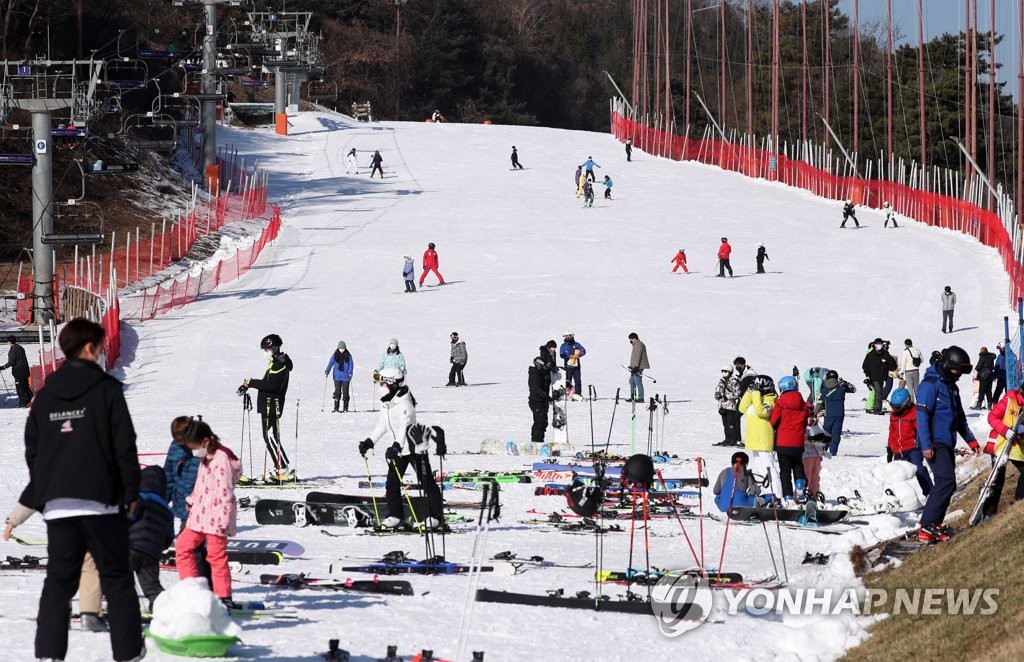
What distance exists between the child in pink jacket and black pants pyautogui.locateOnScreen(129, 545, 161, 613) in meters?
0.20

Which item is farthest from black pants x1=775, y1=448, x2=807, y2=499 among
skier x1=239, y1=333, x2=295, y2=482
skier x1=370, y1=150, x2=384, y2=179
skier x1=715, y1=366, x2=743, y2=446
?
skier x1=370, y1=150, x2=384, y2=179

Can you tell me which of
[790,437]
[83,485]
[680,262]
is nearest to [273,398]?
[790,437]

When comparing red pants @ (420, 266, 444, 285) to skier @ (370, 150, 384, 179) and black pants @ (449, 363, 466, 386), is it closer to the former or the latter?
black pants @ (449, 363, 466, 386)

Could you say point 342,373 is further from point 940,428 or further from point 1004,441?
point 1004,441

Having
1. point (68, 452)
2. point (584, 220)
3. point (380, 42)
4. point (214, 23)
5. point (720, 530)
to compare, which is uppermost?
point (380, 42)

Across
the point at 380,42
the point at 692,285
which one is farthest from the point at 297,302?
the point at 380,42

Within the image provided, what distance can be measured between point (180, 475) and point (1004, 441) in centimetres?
616

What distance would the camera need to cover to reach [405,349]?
2895 centimetres

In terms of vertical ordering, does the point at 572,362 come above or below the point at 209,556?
above

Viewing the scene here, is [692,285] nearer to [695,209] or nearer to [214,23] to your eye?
[695,209]

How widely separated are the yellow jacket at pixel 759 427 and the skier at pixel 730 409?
15.7 ft

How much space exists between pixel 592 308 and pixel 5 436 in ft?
53.5

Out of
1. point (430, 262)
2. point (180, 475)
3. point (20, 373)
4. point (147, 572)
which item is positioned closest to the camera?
point (147, 572)

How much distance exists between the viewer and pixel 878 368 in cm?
2303
